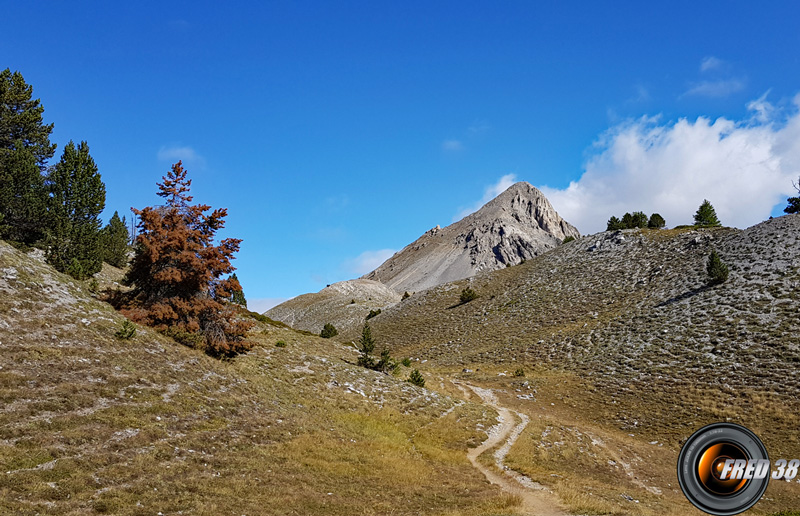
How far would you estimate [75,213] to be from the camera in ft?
133

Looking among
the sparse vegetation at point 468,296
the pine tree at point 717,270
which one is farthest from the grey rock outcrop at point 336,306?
the pine tree at point 717,270

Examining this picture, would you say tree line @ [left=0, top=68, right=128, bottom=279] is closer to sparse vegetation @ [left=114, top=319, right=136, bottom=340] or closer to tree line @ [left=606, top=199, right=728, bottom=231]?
sparse vegetation @ [left=114, top=319, right=136, bottom=340]

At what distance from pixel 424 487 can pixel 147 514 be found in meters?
10.7

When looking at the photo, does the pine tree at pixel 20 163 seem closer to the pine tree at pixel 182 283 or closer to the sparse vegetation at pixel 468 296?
the pine tree at pixel 182 283

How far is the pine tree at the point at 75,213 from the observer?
34.5 m

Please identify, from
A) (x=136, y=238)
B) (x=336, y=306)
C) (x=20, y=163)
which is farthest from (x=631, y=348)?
(x=336, y=306)

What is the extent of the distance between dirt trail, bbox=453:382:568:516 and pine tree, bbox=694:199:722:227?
64.4 m

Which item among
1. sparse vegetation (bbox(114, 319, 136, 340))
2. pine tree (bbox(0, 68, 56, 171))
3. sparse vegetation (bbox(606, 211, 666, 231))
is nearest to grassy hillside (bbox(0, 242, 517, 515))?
sparse vegetation (bbox(114, 319, 136, 340))

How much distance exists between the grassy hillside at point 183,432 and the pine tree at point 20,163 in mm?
7363

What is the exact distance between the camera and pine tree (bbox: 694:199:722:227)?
79688mm

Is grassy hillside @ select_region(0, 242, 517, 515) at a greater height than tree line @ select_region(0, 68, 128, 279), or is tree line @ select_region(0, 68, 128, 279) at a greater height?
Result: tree line @ select_region(0, 68, 128, 279)

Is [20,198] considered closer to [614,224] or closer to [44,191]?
[44,191]

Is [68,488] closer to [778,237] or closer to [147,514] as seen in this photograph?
[147,514]

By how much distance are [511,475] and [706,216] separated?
78.1 metres
